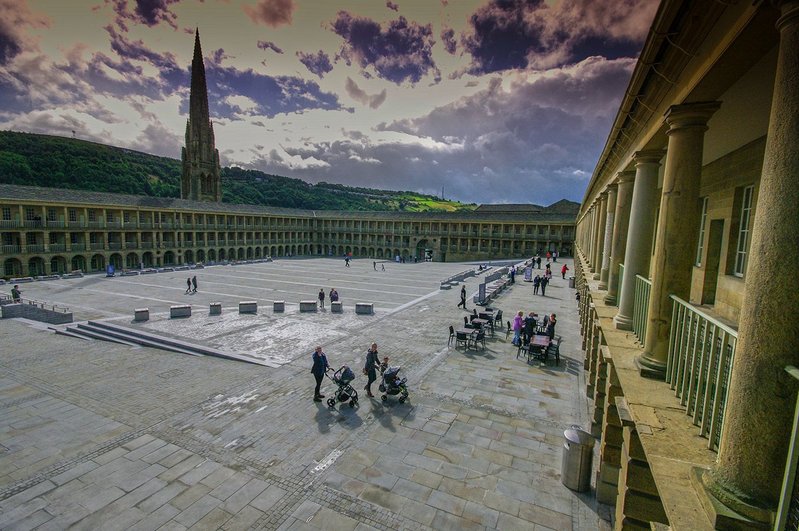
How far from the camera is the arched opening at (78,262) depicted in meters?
44.6

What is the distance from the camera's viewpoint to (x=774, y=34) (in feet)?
9.58

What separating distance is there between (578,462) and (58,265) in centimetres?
5680

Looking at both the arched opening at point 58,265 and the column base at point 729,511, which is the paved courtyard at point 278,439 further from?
the arched opening at point 58,265

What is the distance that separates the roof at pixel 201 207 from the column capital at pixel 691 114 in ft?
180

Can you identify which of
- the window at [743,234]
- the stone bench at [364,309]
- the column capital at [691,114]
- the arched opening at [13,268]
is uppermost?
the column capital at [691,114]

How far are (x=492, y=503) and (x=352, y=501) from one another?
8.72ft

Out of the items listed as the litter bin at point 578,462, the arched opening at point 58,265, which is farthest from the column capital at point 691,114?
the arched opening at point 58,265

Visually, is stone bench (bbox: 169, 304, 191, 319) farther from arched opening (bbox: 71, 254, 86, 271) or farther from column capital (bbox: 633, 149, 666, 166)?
arched opening (bbox: 71, 254, 86, 271)

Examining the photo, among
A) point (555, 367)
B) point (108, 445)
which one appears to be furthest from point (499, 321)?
point (108, 445)

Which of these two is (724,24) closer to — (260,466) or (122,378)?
(260,466)

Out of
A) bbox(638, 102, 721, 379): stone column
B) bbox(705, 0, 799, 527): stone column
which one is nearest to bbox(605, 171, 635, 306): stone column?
bbox(638, 102, 721, 379): stone column

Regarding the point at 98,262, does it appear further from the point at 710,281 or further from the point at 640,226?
the point at 710,281

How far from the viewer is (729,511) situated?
7.70 feet

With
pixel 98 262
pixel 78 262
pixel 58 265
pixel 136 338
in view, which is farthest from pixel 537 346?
pixel 98 262
